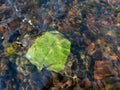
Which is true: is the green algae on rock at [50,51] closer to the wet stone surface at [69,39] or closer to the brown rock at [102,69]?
the wet stone surface at [69,39]

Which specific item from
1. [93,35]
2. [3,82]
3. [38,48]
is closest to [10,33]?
[38,48]

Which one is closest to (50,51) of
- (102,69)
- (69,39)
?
(69,39)

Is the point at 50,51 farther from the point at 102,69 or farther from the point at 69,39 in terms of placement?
the point at 102,69

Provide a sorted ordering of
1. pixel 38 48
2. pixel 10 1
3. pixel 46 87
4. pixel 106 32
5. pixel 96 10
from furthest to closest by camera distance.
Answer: pixel 10 1, pixel 96 10, pixel 106 32, pixel 38 48, pixel 46 87

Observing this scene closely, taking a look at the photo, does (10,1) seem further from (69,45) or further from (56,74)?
(56,74)

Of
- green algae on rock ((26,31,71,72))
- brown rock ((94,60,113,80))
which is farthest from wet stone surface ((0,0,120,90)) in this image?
green algae on rock ((26,31,71,72))

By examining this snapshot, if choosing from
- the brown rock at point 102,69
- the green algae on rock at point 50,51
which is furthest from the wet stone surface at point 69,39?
the green algae on rock at point 50,51

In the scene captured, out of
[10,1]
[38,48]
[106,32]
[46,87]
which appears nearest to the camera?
[46,87]

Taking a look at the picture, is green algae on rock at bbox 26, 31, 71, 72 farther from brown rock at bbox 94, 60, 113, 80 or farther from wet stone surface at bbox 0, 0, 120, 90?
brown rock at bbox 94, 60, 113, 80

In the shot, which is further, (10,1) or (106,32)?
(10,1)
